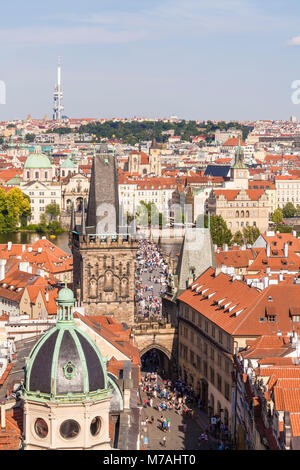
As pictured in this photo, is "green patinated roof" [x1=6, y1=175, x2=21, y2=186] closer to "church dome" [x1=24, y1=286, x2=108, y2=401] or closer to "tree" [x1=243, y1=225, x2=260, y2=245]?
"tree" [x1=243, y1=225, x2=260, y2=245]

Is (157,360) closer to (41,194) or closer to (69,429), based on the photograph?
(69,429)

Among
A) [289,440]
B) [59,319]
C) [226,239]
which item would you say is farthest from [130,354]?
[226,239]

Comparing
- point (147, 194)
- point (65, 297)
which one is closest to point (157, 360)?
point (65, 297)

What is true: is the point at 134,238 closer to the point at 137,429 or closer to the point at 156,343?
the point at 156,343

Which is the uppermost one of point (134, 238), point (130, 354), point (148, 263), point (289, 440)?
point (148, 263)

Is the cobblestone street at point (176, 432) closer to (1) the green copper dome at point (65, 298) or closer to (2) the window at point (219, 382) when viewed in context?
(2) the window at point (219, 382)

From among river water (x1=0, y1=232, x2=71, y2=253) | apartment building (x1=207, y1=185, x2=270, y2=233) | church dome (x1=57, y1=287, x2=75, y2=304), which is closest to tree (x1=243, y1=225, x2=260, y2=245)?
river water (x1=0, y1=232, x2=71, y2=253)

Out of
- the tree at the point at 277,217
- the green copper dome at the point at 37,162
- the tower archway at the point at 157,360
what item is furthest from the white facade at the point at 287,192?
the tower archway at the point at 157,360
